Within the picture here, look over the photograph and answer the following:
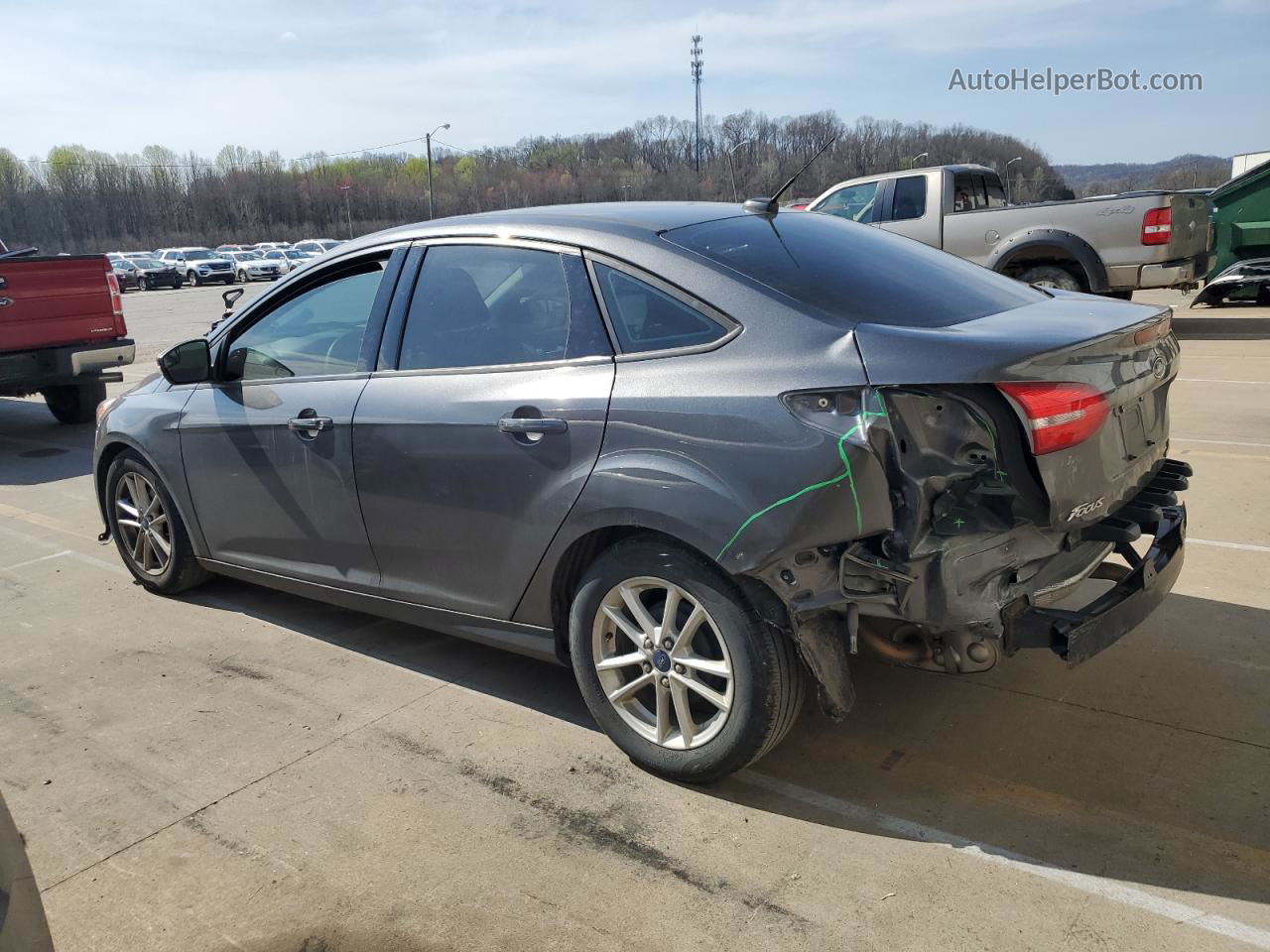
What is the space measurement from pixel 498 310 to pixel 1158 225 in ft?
33.4

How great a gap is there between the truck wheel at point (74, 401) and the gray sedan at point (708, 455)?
A: 7.42 m

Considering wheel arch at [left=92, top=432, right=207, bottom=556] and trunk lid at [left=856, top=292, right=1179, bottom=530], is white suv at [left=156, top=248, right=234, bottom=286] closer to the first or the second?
wheel arch at [left=92, top=432, right=207, bottom=556]

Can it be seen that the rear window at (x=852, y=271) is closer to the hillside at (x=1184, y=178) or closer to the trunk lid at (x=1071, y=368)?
the trunk lid at (x=1071, y=368)

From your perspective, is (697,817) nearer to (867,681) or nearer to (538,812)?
(538,812)

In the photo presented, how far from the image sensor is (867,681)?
382 cm

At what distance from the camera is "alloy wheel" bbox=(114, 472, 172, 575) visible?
4.96 meters

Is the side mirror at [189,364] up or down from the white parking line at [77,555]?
up

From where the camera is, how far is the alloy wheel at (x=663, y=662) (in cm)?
304

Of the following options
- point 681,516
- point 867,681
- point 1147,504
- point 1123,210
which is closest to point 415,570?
point 681,516

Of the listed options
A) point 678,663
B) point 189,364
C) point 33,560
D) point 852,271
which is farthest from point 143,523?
point 852,271

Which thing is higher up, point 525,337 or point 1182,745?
point 525,337

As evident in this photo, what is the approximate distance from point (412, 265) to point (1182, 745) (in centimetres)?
311

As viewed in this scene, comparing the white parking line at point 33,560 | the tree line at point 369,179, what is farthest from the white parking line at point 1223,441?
the tree line at point 369,179

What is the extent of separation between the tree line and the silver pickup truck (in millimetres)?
66016
